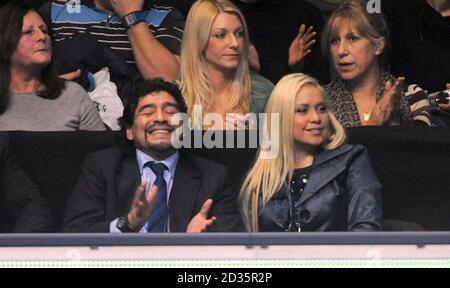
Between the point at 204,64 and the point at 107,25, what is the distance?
506 millimetres

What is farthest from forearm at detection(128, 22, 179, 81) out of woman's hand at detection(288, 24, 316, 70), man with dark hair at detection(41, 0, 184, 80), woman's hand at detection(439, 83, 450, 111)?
woman's hand at detection(439, 83, 450, 111)

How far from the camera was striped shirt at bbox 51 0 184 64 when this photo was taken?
5.77 meters

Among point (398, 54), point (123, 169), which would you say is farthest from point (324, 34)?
point (123, 169)

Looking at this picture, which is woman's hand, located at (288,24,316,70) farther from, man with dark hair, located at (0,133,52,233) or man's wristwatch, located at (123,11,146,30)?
man with dark hair, located at (0,133,52,233)

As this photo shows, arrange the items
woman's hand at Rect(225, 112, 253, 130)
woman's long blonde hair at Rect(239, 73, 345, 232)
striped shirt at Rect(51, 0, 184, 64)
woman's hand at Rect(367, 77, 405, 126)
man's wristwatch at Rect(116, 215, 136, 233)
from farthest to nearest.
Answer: striped shirt at Rect(51, 0, 184, 64) < woman's hand at Rect(367, 77, 405, 126) < woman's hand at Rect(225, 112, 253, 130) < woman's long blonde hair at Rect(239, 73, 345, 232) < man's wristwatch at Rect(116, 215, 136, 233)

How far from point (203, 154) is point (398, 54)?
104 cm

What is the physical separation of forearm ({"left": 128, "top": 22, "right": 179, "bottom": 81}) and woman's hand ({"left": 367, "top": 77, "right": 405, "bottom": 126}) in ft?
3.01

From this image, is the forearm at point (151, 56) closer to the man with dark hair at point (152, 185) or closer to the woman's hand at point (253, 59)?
the man with dark hair at point (152, 185)

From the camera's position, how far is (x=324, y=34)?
18.7 ft

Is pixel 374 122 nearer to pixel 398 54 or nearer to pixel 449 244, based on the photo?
pixel 398 54

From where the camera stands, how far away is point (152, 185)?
5.35m

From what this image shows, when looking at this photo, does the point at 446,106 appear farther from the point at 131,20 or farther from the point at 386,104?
the point at 131,20

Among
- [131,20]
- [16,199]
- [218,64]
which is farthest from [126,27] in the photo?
[16,199]

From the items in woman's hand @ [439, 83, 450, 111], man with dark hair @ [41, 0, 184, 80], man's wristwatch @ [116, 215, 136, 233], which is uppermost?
man with dark hair @ [41, 0, 184, 80]
